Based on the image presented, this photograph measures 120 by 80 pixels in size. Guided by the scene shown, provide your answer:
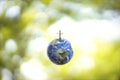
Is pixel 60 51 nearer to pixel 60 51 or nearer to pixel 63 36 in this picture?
pixel 60 51

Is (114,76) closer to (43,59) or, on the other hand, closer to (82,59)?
(82,59)

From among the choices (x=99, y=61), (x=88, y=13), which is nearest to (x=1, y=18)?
(x=88, y=13)

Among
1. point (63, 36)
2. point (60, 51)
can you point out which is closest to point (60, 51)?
point (60, 51)

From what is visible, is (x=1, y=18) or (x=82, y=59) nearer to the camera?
(x=82, y=59)

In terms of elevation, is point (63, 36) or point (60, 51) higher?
point (63, 36)
